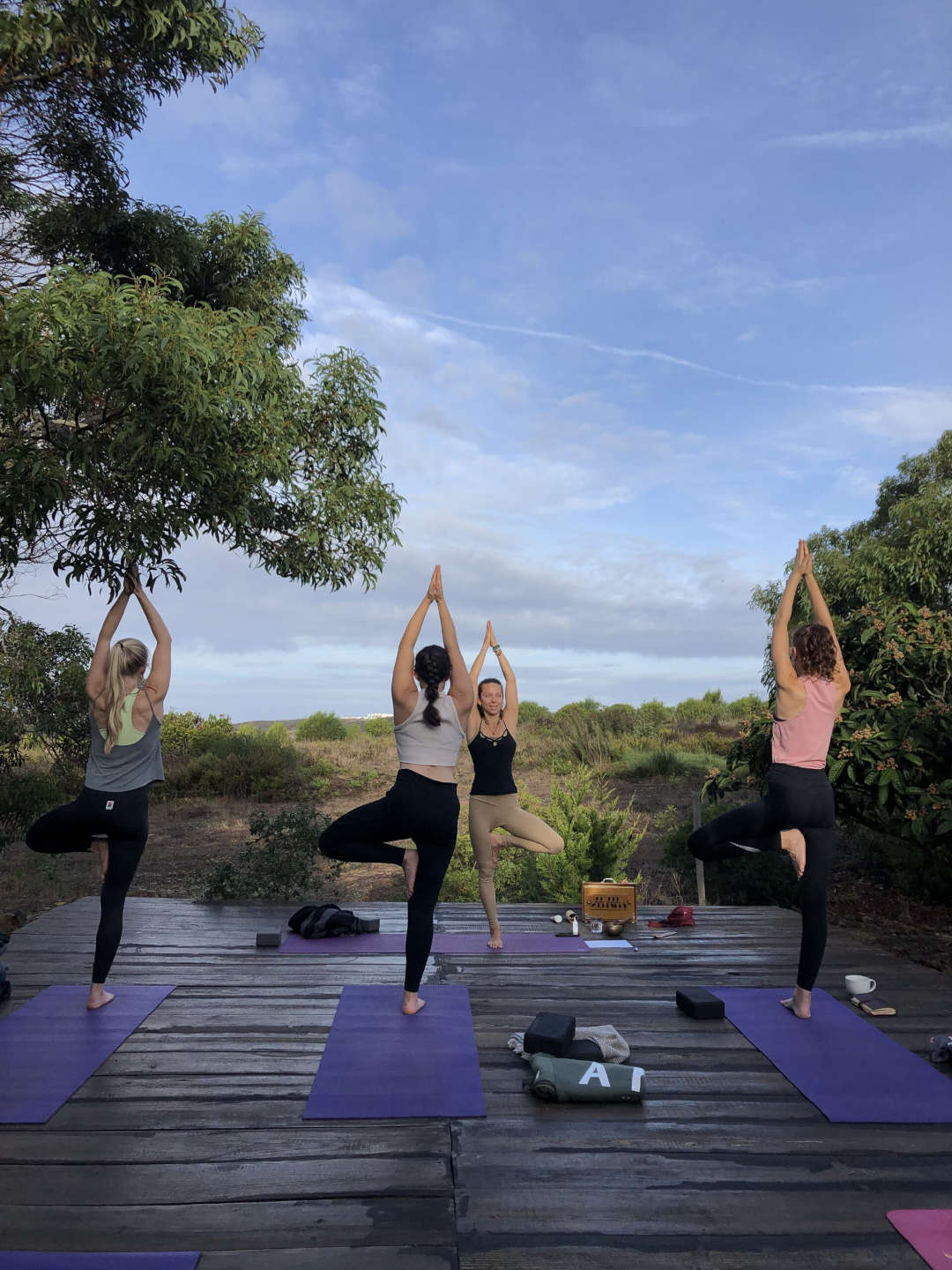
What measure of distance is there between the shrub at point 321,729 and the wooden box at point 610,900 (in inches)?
697

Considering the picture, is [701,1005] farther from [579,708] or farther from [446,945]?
[579,708]

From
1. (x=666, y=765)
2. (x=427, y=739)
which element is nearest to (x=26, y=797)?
(x=427, y=739)

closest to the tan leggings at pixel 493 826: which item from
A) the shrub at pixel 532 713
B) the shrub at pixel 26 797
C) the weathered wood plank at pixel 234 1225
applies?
the weathered wood plank at pixel 234 1225

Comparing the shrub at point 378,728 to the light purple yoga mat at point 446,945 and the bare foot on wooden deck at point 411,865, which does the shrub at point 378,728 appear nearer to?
the light purple yoga mat at point 446,945

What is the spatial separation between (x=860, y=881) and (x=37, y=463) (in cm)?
841

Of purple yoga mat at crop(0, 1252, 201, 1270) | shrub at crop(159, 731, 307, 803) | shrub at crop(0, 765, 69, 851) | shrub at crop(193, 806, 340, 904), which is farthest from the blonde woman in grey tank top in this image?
shrub at crop(159, 731, 307, 803)

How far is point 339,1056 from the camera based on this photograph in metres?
3.41

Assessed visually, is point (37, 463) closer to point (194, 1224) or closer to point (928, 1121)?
point (194, 1224)

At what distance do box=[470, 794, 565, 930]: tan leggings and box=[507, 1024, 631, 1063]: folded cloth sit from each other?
54.3 inches

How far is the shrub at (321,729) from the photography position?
911 inches

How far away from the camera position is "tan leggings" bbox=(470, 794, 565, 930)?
491 centimetres

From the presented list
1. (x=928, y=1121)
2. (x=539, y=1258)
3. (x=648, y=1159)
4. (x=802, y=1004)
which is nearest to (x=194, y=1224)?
(x=539, y=1258)

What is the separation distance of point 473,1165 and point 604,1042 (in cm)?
103

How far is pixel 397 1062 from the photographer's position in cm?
334
